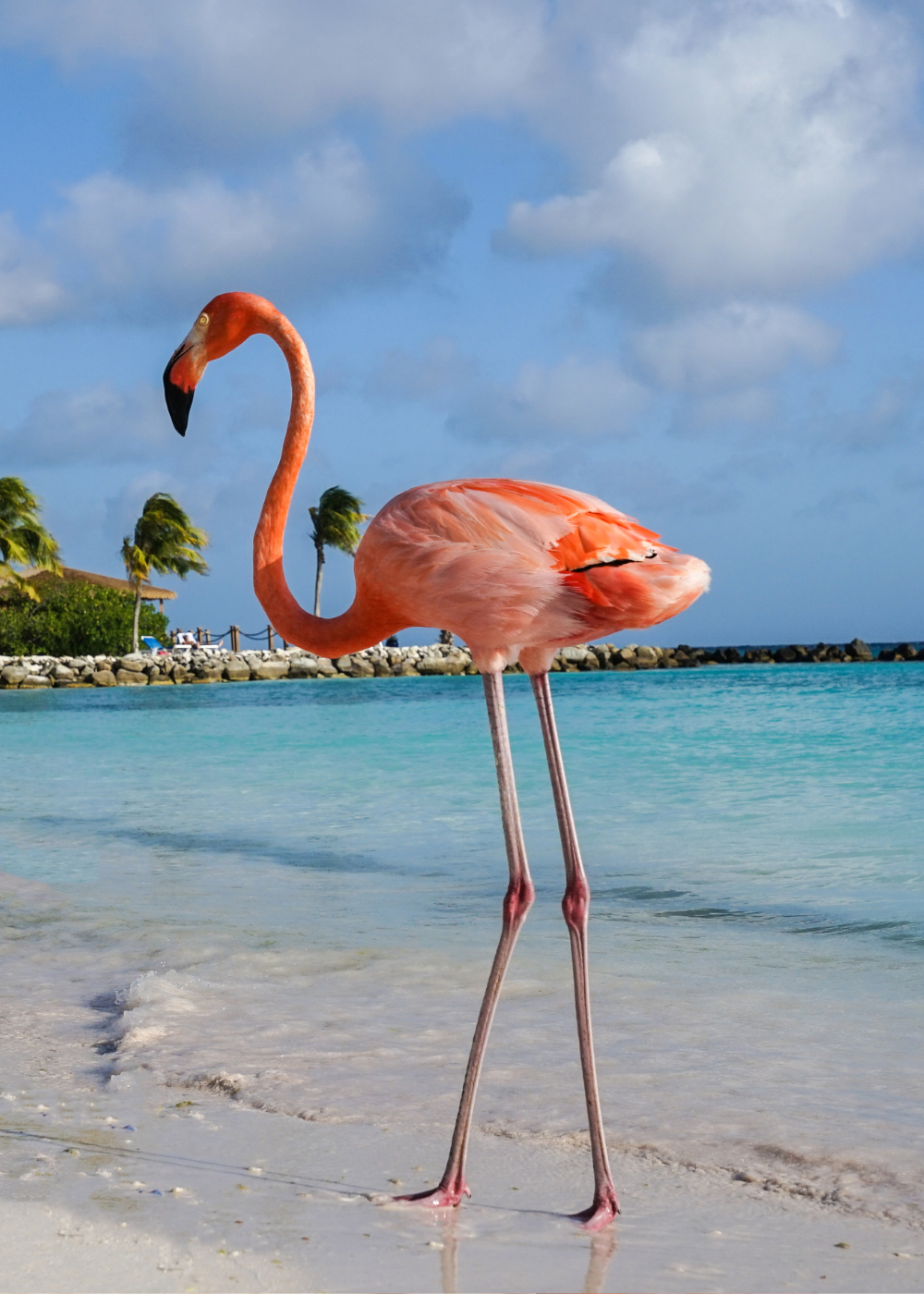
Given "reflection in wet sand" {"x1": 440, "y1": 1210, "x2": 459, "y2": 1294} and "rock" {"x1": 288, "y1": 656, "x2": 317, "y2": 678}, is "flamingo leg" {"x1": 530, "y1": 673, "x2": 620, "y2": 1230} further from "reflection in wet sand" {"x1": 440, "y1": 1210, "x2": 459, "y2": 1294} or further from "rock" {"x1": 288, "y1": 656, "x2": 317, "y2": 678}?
"rock" {"x1": 288, "y1": 656, "x2": 317, "y2": 678}

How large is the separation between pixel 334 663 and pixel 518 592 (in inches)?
1653

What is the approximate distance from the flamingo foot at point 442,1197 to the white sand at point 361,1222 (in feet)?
0.12

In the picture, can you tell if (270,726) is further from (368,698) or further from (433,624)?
(433,624)

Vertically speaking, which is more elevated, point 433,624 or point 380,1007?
point 433,624

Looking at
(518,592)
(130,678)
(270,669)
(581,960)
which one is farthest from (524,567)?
(270,669)

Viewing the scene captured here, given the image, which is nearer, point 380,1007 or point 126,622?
point 380,1007

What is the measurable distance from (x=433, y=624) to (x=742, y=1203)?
1.56 metres

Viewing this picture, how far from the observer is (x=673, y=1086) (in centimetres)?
374

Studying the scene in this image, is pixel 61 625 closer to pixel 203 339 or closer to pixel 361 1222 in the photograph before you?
pixel 203 339

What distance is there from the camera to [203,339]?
337 centimetres

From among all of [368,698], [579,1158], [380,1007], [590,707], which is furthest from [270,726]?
[579,1158]

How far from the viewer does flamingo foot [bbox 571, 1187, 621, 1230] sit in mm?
2668

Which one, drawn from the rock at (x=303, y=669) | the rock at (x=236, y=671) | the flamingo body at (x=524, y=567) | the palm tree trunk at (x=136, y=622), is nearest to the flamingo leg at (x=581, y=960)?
the flamingo body at (x=524, y=567)

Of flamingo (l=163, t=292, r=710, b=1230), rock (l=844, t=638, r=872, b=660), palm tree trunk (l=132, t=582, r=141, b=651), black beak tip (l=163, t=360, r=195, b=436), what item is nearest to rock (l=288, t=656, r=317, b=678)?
palm tree trunk (l=132, t=582, r=141, b=651)
